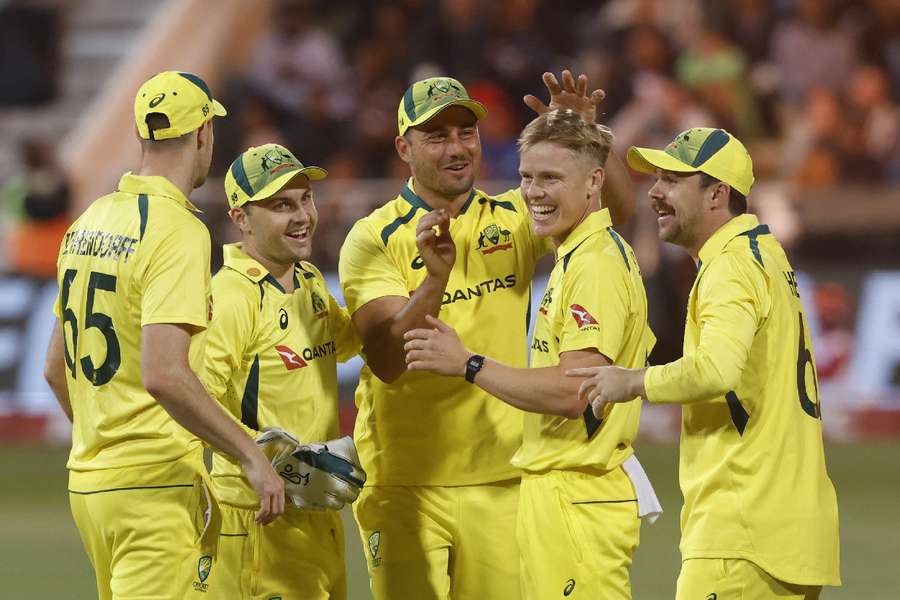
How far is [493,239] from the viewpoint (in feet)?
20.8

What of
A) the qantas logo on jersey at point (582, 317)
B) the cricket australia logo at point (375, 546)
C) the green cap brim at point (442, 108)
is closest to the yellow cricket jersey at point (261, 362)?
the cricket australia logo at point (375, 546)

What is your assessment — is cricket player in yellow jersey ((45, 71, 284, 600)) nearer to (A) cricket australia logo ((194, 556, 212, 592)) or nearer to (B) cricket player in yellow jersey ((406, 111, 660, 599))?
(A) cricket australia logo ((194, 556, 212, 592))

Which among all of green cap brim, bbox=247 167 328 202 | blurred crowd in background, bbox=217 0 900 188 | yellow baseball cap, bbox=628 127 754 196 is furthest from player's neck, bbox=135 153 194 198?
blurred crowd in background, bbox=217 0 900 188

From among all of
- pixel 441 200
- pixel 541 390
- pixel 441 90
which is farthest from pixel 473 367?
pixel 441 90

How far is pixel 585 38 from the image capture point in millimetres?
19047

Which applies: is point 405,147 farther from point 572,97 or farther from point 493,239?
point 572,97

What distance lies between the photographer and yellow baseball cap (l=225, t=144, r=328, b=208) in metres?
6.05

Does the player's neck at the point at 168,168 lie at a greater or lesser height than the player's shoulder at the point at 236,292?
greater

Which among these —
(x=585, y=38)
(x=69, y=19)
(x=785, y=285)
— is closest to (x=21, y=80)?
(x=69, y=19)

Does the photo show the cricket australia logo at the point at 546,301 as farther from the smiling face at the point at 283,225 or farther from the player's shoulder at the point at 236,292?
the player's shoulder at the point at 236,292

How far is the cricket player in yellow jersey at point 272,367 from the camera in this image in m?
5.98

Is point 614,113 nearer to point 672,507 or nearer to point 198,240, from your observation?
point 672,507

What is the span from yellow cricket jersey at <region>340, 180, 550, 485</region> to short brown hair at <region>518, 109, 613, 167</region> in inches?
25.7

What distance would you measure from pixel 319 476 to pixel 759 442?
1717 mm
